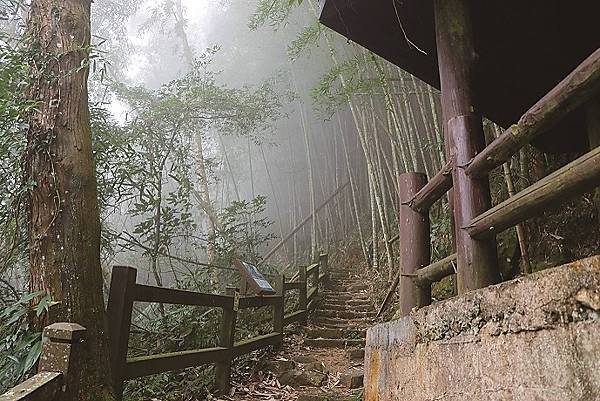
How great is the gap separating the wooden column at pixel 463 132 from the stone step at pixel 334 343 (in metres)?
3.98

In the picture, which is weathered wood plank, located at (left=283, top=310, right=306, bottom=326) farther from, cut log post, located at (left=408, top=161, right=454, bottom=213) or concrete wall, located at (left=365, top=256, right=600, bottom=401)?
concrete wall, located at (left=365, top=256, right=600, bottom=401)

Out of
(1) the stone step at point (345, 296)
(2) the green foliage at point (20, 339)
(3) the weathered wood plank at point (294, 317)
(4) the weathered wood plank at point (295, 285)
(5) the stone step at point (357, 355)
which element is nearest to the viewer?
(2) the green foliage at point (20, 339)

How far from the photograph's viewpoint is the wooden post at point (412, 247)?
2453mm

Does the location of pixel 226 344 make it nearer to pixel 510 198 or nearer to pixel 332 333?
pixel 332 333

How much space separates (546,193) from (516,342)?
0.42 m

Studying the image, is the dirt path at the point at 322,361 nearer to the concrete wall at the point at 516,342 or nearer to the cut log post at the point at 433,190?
the cut log post at the point at 433,190

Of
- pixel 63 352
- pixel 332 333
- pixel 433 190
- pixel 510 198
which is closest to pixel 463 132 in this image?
pixel 433 190

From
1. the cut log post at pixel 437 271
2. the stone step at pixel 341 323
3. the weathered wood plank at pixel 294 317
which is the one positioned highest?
the cut log post at pixel 437 271

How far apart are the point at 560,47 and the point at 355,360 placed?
11.9 ft

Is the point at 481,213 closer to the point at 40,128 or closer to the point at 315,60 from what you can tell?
the point at 40,128

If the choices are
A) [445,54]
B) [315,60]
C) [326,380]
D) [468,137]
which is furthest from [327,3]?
[315,60]

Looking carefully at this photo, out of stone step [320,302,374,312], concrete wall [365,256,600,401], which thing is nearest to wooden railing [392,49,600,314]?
concrete wall [365,256,600,401]

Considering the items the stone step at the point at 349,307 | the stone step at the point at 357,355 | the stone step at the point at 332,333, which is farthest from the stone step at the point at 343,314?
the stone step at the point at 357,355

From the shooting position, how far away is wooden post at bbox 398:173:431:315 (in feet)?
8.05
